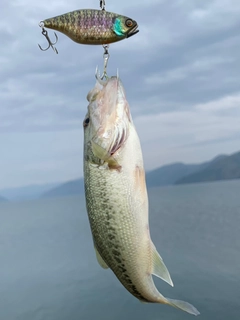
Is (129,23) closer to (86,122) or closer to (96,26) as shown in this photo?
(96,26)

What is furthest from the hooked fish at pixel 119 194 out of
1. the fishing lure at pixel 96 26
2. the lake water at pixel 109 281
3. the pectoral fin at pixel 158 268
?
the lake water at pixel 109 281

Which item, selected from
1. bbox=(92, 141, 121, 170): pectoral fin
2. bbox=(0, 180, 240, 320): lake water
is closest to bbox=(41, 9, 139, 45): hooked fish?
bbox=(92, 141, 121, 170): pectoral fin

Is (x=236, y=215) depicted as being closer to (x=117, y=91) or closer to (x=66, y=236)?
(x=66, y=236)

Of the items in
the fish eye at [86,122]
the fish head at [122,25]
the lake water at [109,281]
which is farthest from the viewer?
the lake water at [109,281]

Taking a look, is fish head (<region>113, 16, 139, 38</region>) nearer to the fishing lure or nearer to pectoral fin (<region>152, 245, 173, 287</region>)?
the fishing lure

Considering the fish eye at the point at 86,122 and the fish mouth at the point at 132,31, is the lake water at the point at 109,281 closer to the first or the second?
the fish eye at the point at 86,122

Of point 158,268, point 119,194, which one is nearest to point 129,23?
point 119,194

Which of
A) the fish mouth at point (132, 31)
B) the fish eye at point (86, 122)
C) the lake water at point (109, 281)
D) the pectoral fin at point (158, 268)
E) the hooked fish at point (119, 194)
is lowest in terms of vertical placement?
the lake water at point (109, 281)
